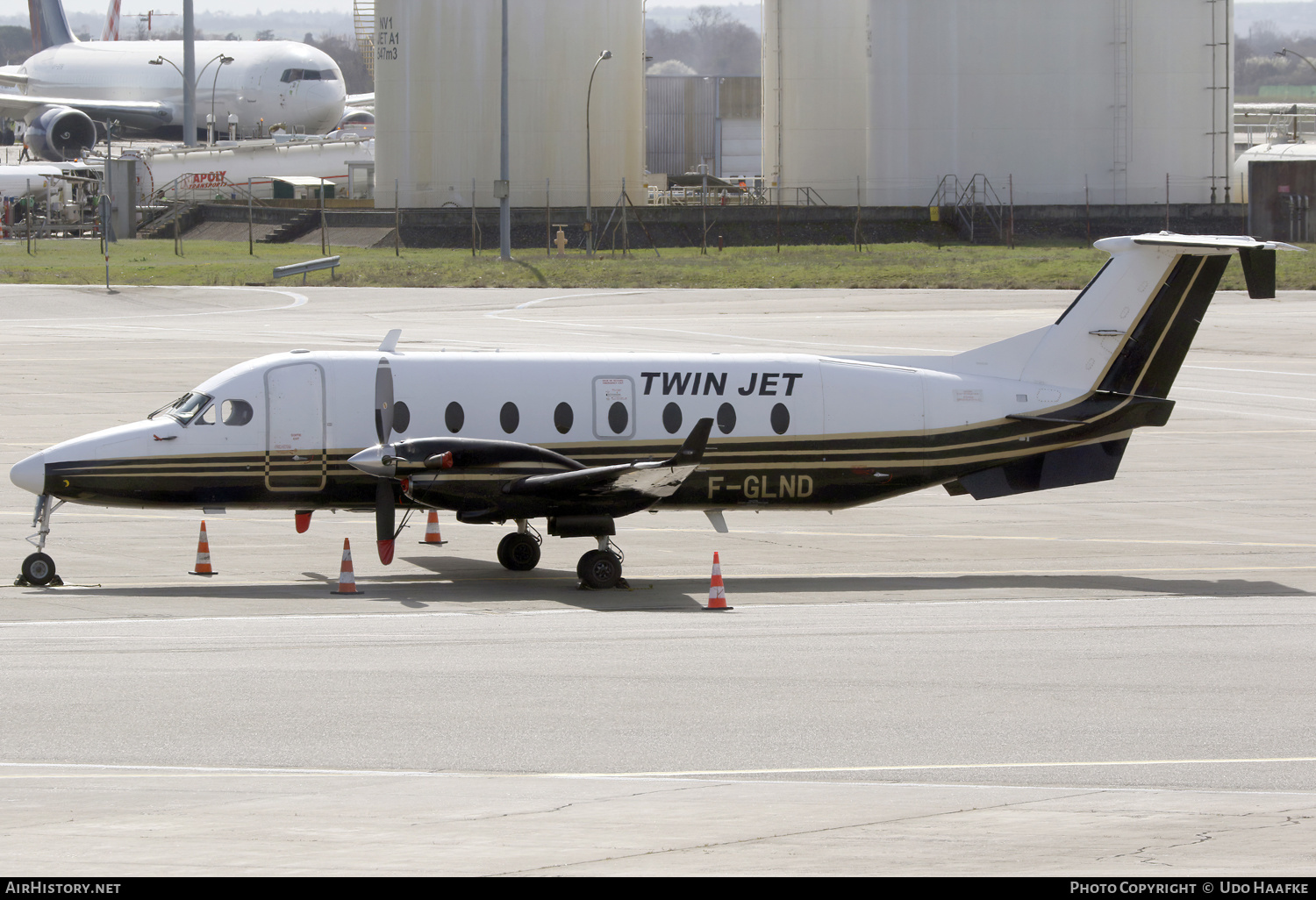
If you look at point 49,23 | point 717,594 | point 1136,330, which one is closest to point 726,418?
point 717,594

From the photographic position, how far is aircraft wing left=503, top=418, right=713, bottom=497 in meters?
18.5

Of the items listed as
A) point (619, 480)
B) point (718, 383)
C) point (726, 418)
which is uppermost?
point (718, 383)

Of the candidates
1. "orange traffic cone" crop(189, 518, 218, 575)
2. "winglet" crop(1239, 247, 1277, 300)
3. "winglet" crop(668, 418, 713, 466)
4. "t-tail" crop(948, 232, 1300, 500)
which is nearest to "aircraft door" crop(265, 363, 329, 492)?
"orange traffic cone" crop(189, 518, 218, 575)

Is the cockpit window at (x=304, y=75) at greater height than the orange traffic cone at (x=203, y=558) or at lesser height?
greater

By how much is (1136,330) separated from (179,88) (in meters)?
107

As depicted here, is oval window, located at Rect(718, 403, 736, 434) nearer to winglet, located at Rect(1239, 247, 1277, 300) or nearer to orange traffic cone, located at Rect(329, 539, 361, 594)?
orange traffic cone, located at Rect(329, 539, 361, 594)

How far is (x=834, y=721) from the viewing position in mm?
12523

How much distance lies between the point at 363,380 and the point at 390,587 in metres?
2.81

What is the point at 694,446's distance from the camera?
18.2m

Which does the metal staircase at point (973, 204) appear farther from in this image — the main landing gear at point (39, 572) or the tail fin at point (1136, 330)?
the main landing gear at point (39, 572)

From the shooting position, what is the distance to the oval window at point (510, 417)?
2055 cm

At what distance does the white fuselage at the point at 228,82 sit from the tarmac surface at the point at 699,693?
87533 mm

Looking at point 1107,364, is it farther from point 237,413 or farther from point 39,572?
point 39,572

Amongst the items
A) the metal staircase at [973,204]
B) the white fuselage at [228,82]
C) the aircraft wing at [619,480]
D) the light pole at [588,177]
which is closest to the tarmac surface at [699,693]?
the aircraft wing at [619,480]
